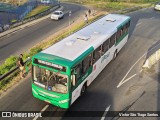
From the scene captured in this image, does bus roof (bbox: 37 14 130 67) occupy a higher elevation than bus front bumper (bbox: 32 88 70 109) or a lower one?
higher

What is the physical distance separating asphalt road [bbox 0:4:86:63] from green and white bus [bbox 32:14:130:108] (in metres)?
11.4

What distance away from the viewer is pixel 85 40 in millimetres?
16891

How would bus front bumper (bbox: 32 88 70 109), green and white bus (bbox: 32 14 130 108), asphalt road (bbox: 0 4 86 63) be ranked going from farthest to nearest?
asphalt road (bbox: 0 4 86 63) < bus front bumper (bbox: 32 88 70 109) < green and white bus (bbox: 32 14 130 108)

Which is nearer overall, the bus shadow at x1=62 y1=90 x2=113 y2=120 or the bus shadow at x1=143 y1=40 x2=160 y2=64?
the bus shadow at x1=62 y1=90 x2=113 y2=120

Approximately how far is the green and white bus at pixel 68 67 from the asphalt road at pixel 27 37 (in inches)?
447

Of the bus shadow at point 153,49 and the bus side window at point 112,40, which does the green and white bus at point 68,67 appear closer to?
the bus side window at point 112,40

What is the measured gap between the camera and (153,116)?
49.3ft

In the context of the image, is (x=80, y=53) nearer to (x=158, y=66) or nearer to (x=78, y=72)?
(x=78, y=72)

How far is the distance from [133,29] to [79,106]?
2055 cm

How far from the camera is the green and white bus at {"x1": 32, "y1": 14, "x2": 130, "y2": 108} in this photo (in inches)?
534

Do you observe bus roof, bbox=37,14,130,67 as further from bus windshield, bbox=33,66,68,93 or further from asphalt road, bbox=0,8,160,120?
asphalt road, bbox=0,8,160,120

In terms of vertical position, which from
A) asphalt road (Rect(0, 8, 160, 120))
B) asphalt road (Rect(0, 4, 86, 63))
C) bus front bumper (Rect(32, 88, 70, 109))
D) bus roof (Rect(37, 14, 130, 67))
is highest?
bus roof (Rect(37, 14, 130, 67))

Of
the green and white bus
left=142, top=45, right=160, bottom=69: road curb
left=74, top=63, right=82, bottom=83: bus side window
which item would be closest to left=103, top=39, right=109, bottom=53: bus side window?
the green and white bus

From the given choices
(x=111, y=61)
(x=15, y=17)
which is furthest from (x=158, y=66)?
(x=15, y=17)
